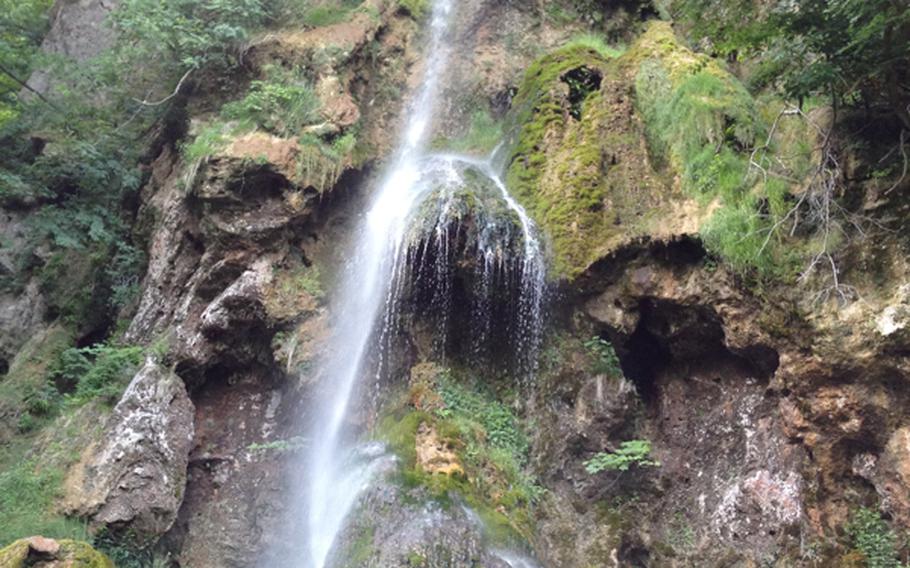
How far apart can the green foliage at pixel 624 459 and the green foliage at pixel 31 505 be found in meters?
5.77

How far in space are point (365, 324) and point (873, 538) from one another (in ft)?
20.3

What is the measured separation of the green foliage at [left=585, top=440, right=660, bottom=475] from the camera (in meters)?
7.61

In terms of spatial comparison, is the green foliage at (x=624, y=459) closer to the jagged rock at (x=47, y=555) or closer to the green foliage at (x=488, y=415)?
the green foliage at (x=488, y=415)

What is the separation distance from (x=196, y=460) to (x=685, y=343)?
22.0ft

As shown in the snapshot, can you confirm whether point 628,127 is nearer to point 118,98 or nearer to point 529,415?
point 529,415

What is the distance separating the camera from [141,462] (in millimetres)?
8047

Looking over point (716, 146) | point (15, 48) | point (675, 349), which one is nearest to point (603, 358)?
point (675, 349)

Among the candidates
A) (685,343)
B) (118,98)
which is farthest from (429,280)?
(118,98)

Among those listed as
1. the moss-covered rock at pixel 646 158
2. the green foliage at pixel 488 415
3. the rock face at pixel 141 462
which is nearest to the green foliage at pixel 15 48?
the rock face at pixel 141 462

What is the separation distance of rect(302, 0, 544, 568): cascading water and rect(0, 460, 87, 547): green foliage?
8.81 ft

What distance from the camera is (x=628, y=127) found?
9266mm

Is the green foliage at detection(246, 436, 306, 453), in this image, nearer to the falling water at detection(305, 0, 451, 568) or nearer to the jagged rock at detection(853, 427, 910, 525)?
the falling water at detection(305, 0, 451, 568)

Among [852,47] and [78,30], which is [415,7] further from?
[852,47]

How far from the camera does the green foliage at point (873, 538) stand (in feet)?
18.6
